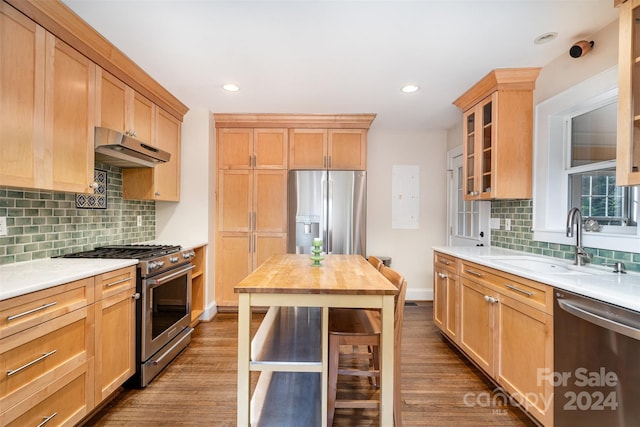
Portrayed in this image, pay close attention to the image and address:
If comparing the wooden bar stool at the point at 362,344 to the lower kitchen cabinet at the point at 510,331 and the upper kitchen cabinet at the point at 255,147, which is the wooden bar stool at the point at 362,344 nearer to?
the lower kitchen cabinet at the point at 510,331

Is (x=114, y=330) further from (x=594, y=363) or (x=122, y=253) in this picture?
(x=594, y=363)

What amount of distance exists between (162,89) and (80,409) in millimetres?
2544

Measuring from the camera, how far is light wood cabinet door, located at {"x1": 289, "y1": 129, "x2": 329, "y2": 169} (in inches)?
144

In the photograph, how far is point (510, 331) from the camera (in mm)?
1851

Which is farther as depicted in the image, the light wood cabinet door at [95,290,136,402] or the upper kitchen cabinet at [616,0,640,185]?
the light wood cabinet door at [95,290,136,402]

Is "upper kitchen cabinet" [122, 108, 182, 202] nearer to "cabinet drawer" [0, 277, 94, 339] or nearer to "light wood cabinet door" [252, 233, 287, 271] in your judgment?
"light wood cabinet door" [252, 233, 287, 271]

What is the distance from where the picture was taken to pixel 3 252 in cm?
174

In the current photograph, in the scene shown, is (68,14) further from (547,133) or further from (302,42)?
(547,133)

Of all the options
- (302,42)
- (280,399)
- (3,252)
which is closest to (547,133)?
(302,42)

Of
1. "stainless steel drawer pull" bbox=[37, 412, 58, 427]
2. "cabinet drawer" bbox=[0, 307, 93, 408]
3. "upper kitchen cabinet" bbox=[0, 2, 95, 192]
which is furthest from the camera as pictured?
"upper kitchen cabinet" bbox=[0, 2, 95, 192]

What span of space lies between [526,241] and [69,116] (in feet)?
11.7

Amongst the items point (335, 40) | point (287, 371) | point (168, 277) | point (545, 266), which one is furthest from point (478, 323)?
point (168, 277)

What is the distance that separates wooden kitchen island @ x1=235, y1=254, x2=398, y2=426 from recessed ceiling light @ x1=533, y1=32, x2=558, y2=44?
Result: 1.95 m

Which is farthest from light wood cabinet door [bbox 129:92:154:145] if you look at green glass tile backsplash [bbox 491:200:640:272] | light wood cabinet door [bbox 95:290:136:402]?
green glass tile backsplash [bbox 491:200:640:272]
